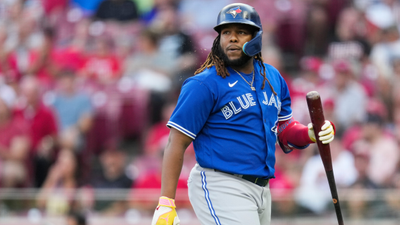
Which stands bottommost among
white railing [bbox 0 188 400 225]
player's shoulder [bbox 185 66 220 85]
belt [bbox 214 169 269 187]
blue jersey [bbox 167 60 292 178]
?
white railing [bbox 0 188 400 225]

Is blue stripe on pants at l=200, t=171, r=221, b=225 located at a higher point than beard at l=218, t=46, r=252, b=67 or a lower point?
lower

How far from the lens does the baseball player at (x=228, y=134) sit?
3033mm

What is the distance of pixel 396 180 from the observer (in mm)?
6004

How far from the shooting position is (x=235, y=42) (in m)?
3.16

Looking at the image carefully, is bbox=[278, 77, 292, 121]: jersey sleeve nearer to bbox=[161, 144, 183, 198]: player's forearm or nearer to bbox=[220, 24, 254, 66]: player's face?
bbox=[220, 24, 254, 66]: player's face

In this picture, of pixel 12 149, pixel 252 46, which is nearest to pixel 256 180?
pixel 252 46

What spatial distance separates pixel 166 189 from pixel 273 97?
2.84ft

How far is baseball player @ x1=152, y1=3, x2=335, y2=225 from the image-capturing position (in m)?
3.03

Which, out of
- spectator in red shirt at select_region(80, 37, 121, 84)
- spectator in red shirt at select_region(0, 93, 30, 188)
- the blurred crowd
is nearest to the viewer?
the blurred crowd

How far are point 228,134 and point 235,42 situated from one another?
54 cm

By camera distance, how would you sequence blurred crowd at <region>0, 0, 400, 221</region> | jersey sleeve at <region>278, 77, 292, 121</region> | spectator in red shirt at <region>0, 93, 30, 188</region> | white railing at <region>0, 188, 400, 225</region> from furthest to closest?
spectator in red shirt at <region>0, 93, 30, 188</region> < blurred crowd at <region>0, 0, 400, 221</region> < white railing at <region>0, 188, 400, 225</region> < jersey sleeve at <region>278, 77, 292, 121</region>

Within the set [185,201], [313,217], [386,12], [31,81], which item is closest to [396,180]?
[313,217]

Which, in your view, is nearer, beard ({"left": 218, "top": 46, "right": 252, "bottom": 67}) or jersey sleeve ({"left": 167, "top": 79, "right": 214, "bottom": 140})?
jersey sleeve ({"left": 167, "top": 79, "right": 214, "bottom": 140})

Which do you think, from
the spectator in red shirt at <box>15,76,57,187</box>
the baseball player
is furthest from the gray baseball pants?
the spectator in red shirt at <box>15,76,57,187</box>
